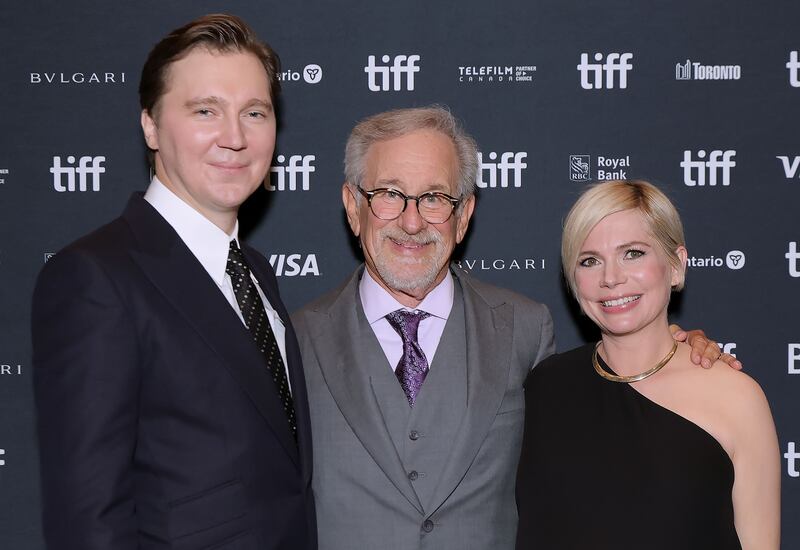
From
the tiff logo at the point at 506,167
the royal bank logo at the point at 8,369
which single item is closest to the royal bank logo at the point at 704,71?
the tiff logo at the point at 506,167

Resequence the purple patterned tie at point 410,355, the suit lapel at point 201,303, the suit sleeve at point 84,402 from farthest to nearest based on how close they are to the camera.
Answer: the purple patterned tie at point 410,355
the suit lapel at point 201,303
the suit sleeve at point 84,402

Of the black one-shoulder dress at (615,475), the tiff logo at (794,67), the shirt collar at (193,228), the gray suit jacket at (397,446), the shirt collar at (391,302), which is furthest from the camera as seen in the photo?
the tiff logo at (794,67)

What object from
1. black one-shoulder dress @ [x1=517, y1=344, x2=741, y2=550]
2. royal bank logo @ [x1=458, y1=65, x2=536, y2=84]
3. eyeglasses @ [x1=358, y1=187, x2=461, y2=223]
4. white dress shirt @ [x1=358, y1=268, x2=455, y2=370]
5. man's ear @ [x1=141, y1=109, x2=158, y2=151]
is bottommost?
black one-shoulder dress @ [x1=517, y1=344, x2=741, y2=550]

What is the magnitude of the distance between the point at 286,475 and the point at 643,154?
1.99 m

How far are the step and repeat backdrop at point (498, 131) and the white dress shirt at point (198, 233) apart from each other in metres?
1.29

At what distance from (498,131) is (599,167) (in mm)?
416

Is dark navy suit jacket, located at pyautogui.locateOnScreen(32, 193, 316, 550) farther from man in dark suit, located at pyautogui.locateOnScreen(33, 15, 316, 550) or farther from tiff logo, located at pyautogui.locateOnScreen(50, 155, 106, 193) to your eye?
tiff logo, located at pyautogui.locateOnScreen(50, 155, 106, 193)

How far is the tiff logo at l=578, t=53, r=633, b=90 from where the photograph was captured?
307 centimetres

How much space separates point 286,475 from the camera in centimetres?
178

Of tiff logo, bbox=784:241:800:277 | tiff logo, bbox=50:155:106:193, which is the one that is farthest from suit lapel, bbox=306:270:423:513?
tiff logo, bbox=784:241:800:277

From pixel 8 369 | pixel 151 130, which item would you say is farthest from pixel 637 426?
pixel 8 369

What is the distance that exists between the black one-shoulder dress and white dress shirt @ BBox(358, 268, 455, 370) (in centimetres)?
34

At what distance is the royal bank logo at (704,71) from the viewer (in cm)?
307

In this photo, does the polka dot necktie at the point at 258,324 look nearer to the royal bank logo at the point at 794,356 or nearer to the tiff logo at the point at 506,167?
the tiff logo at the point at 506,167
